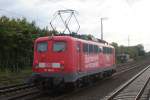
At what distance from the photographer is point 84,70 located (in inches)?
881

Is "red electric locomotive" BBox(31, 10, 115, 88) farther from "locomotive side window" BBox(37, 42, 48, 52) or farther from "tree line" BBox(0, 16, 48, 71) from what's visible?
"tree line" BBox(0, 16, 48, 71)

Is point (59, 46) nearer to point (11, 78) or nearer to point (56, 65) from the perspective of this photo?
point (56, 65)

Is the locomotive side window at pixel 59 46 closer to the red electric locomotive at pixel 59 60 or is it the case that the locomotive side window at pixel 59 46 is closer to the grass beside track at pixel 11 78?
the red electric locomotive at pixel 59 60

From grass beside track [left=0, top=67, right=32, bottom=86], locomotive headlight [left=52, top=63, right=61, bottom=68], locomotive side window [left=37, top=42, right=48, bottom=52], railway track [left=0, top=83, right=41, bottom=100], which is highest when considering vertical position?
locomotive side window [left=37, top=42, right=48, bottom=52]

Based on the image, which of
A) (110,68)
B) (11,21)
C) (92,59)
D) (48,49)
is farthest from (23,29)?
(48,49)

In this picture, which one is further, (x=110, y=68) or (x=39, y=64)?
(x=110, y=68)

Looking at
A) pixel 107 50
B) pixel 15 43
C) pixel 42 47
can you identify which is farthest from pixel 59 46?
pixel 15 43

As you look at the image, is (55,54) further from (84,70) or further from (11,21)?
(11,21)

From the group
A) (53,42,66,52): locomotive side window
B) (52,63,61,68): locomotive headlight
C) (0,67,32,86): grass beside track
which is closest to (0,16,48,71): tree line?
(0,67,32,86): grass beside track

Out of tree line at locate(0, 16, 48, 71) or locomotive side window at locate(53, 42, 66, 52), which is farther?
tree line at locate(0, 16, 48, 71)

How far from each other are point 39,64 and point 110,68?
12.9 meters

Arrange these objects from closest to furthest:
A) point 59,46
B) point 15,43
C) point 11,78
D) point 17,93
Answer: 1. point 17,93
2. point 59,46
3. point 11,78
4. point 15,43

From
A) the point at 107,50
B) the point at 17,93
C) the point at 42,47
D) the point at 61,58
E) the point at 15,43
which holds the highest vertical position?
the point at 15,43

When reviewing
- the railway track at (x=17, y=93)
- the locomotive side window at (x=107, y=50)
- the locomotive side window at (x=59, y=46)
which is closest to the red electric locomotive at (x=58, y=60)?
the locomotive side window at (x=59, y=46)
